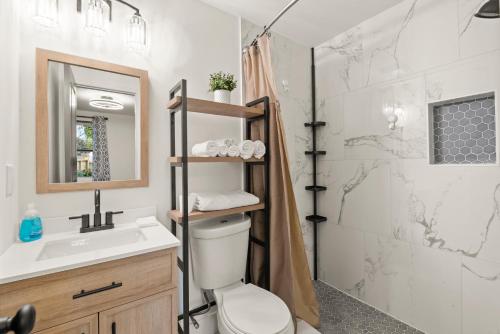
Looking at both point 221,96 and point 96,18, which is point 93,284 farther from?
A: point 96,18

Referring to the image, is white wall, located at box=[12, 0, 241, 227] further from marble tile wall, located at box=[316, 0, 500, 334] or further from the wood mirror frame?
marble tile wall, located at box=[316, 0, 500, 334]

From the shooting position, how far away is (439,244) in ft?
5.27

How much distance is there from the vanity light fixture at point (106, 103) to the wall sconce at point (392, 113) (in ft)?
6.21

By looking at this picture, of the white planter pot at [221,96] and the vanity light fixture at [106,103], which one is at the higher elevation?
the white planter pot at [221,96]

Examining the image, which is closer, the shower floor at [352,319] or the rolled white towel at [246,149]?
the rolled white towel at [246,149]

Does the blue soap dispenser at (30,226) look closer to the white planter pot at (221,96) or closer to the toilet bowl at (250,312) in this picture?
the toilet bowl at (250,312)

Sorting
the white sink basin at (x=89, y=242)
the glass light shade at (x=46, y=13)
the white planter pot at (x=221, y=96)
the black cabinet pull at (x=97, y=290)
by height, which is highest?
the glass light shade at (x=46, y=13)

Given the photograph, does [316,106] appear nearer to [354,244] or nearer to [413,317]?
[354,244]

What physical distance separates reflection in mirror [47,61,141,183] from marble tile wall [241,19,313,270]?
4.17 ft

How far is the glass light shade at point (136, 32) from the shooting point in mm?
1444

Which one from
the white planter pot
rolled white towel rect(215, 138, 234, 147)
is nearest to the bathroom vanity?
rolled white towel rect(215, 138, 234, 147)

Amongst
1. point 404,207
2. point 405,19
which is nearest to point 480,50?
point 405,19

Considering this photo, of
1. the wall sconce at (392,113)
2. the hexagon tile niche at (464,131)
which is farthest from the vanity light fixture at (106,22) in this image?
the hexagon tile niche at (464,131)

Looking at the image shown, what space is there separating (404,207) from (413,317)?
783mm
